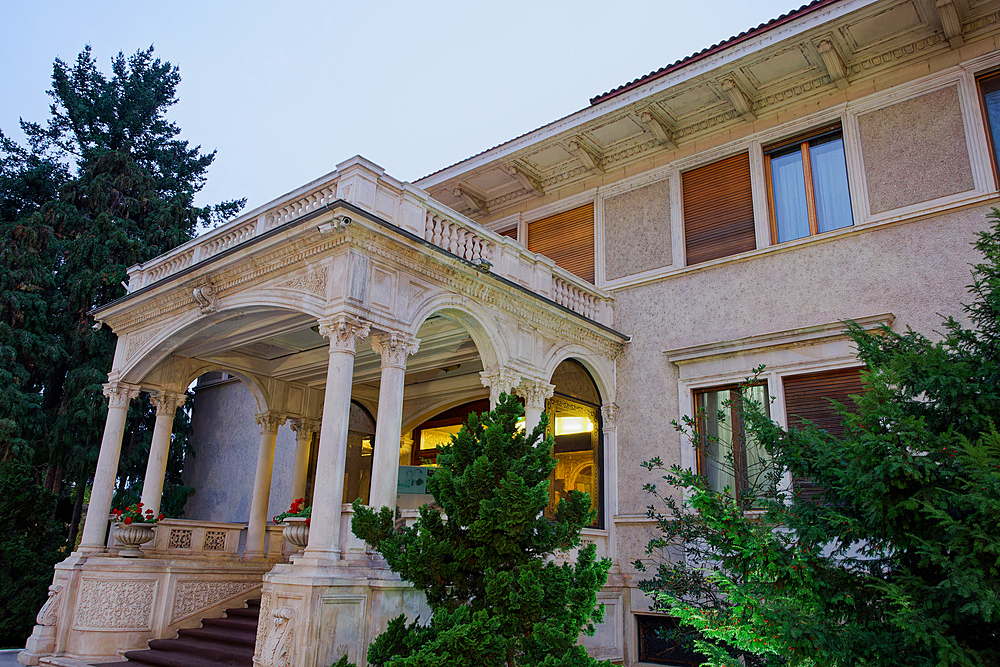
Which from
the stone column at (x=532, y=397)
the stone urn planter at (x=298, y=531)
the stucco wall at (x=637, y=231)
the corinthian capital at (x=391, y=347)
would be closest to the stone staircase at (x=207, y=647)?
the stone urn planter at (x=298, y=531)

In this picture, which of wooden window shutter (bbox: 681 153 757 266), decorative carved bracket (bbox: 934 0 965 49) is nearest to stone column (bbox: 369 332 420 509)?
wooden window shutter (bbox: 681 153 757 266)

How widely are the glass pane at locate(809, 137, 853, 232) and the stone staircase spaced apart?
11.1 meters

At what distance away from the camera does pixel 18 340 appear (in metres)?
17.2

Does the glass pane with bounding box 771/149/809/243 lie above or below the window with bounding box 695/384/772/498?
above

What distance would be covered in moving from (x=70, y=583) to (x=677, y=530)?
9.12m

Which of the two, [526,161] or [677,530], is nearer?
[677,530]

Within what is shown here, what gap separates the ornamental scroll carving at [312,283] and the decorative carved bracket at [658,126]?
7.06 metres

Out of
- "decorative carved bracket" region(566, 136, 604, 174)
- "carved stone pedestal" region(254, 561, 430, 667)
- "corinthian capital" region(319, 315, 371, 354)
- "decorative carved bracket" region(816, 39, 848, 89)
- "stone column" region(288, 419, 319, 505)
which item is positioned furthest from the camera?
"stone column" region(288, 419, 319, 505)

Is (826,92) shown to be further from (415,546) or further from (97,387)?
(97,387)

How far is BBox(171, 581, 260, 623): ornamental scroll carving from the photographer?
1154cm

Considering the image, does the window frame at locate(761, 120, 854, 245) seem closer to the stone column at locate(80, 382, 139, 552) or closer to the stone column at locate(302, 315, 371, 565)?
the stone column at locate(302, 315, 371, 565)

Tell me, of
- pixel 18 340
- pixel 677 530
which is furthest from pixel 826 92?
pixel 18 340

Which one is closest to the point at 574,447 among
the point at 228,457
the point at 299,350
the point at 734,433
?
the point at 734,433

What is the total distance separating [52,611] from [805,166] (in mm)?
14098
